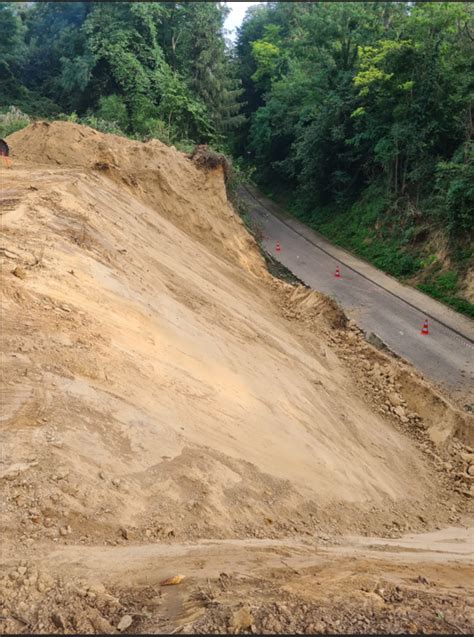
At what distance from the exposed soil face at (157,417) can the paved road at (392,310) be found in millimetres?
1767

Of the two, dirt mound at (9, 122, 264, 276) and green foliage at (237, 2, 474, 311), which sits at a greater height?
green foliage at (237, 2, 474, 311)

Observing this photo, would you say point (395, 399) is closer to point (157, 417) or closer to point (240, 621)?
point (157, 417)

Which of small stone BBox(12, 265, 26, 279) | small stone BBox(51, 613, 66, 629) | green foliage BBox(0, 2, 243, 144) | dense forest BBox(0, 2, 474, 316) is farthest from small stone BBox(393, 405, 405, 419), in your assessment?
green foliage BBox(0, 2, 243, 144)

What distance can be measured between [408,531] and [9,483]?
5411 millimetres

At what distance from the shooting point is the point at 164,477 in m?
5.63

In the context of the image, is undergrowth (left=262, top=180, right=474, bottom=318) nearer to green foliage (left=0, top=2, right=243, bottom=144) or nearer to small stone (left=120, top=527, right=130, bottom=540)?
green foliage (left=0, top=2, right=243, bottom=144)

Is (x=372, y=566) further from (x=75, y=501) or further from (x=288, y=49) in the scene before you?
(x=288, y=49)

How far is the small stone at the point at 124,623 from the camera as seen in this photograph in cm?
362

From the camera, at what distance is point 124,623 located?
3658mm

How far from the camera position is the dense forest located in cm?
2033

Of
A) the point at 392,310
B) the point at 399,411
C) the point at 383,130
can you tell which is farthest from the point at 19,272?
the point at 383,130

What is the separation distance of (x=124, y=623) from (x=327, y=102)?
2730cm

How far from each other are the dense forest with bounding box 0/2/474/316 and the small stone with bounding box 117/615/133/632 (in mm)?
15868

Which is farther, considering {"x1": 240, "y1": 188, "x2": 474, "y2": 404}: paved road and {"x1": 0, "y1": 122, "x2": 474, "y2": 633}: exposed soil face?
{"x1": 240, "y1": 188, "x2": 474, "y2": 404}: paved road
